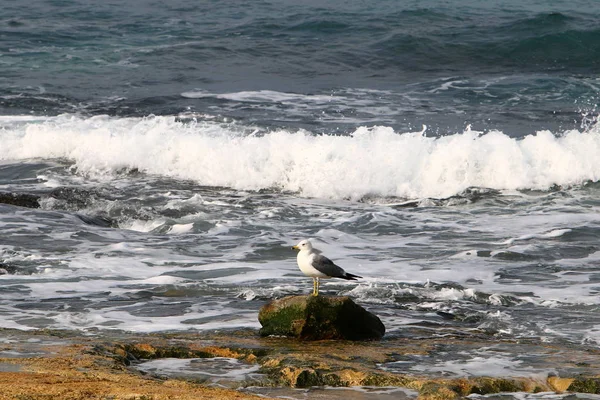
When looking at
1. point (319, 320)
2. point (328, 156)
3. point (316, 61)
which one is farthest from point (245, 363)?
point (316, 61)

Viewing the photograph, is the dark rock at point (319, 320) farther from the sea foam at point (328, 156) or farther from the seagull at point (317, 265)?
the sea foam at point (328, 156)

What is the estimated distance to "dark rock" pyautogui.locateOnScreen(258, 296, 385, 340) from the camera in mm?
7270

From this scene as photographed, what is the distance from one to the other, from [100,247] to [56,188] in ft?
11.4

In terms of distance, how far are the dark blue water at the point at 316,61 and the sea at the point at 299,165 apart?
0.33ft

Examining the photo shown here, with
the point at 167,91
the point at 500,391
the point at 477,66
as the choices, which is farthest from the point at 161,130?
the point at 500,391

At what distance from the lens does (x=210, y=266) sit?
33.4 feet

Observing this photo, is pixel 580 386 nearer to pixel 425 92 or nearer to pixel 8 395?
pixel 8 395

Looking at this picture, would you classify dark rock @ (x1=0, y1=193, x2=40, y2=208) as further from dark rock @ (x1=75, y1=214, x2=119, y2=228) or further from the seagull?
the seagull

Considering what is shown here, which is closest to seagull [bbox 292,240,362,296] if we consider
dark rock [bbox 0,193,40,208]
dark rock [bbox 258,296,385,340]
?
dark rock [bbox 258,296,385,340]

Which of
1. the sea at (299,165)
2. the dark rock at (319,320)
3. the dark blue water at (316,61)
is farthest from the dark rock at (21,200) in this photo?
the dark blue water at (316,61)

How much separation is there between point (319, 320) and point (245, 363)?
2.84 feet

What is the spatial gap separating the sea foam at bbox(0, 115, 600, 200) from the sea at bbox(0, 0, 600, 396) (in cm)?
5

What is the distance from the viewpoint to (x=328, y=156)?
16.2 meters

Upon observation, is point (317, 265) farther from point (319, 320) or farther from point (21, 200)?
point (21, 200)
